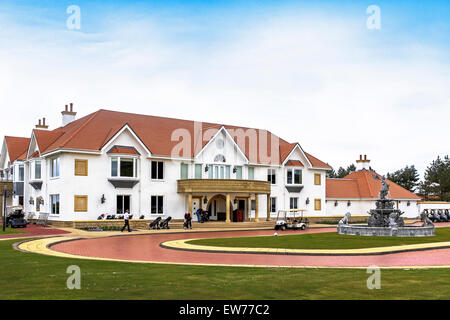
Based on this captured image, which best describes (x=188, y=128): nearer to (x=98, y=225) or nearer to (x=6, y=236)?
(x=98, y=225)

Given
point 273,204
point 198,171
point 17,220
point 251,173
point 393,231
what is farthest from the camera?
point 273,204

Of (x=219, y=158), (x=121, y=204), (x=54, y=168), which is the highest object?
(x=219, y=158)

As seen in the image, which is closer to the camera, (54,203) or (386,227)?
(386,227)

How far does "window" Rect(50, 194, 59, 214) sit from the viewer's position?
39.7 meters

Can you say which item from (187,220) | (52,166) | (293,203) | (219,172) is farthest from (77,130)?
(293,203)

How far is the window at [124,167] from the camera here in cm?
4053

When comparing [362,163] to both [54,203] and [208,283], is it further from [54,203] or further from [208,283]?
[208,283]

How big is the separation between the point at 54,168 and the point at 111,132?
5.47 meters

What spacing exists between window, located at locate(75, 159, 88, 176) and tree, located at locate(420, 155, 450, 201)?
66.0m

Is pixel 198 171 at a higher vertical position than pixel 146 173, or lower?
higher

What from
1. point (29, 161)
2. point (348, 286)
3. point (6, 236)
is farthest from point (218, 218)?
point (348, 286)

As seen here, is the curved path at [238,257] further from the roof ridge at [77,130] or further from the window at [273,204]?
the window at [273,204]

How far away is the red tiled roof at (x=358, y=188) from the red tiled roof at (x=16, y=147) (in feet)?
106

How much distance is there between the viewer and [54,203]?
4028 cm
